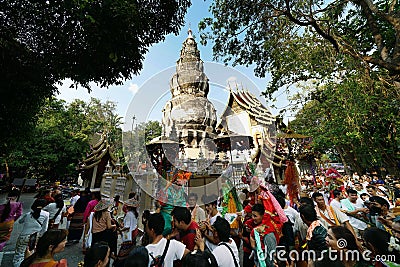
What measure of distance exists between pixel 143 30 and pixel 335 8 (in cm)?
529

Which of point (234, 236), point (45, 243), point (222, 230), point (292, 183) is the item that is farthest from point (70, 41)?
point (292, 183)

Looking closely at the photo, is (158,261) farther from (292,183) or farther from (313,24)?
(313,24)

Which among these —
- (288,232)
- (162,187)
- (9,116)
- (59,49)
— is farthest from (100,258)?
(9,116)

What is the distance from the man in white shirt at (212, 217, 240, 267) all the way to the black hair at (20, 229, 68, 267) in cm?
174

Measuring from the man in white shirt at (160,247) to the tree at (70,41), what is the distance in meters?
3.88

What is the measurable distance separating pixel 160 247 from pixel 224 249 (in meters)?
0.76

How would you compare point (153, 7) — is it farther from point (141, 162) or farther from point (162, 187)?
point (141, 162)

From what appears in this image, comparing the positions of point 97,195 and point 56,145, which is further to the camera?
point 56,145

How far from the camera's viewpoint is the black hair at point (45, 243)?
1.99 m

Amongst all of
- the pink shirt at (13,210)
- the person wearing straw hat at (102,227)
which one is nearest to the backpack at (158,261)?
the person wearing straw hat at (102,227)

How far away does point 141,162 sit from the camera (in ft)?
30.3

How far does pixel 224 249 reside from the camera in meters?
2.37

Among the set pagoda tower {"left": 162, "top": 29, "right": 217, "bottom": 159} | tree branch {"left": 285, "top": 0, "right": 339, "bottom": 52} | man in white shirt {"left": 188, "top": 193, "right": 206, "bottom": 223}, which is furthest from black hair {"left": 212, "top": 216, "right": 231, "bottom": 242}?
pagoda tower {"left": 162, "top": 29, "right": 217, "bottom": 159}

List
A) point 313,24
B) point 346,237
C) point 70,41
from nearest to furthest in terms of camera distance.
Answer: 1. point 346,237
2. point 70,41
3. point 313,24
